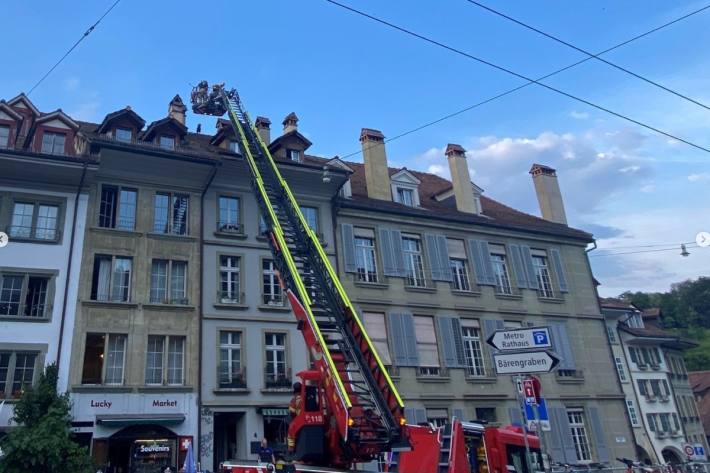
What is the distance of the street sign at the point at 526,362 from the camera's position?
8.81 meters

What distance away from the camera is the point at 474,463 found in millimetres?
13383

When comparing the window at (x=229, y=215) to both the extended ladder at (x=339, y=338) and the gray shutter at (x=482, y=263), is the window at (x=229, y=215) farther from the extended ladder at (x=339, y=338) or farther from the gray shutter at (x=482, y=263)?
the gray shutter at (x=482, y=263)

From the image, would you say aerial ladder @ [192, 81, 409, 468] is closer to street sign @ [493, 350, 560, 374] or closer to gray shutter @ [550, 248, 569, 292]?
street sign @ [493, 350, 560, 374]

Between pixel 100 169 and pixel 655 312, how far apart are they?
1725 inches

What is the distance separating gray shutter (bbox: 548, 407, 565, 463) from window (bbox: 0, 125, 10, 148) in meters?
25.0

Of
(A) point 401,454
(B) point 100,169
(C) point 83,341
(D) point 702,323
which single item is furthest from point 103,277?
(D) point 702,323

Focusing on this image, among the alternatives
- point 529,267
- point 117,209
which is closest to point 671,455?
point 529,267

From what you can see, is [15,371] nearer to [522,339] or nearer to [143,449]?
[143,449]

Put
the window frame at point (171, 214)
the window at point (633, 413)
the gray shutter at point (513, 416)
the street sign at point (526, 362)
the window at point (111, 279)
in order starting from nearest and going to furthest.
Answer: the street sign at point (526, 362), the window at point (111, 279), the window frame at point (171, 214), the gray shutter at point (513, 416), the window at point (633, 413)

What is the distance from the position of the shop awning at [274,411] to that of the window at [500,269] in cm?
1271

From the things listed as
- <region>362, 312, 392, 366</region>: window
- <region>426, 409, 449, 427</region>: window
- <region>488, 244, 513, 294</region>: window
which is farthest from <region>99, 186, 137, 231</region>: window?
<region>488, 244, 513, 294</region>: window

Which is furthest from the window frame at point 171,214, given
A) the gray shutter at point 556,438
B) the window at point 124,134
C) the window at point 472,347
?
the gray shutter at point 556,438

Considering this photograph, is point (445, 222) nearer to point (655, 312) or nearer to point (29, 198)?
point (29, 198)

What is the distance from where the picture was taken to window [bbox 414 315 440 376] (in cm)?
2597
